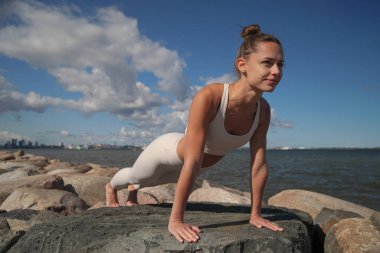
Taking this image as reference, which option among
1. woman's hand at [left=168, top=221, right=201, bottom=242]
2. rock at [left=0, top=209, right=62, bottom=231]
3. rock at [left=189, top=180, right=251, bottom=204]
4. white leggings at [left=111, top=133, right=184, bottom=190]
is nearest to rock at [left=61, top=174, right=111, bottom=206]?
rock at [left=189, top=180, right=251, bottom=204]

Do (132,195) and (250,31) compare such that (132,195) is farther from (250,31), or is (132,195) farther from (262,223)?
(250,31)

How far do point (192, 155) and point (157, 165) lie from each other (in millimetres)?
1223

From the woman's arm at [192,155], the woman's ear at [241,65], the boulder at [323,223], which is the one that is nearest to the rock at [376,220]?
the boulder at [323,223]

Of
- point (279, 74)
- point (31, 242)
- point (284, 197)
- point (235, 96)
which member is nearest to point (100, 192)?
point (284, 197)

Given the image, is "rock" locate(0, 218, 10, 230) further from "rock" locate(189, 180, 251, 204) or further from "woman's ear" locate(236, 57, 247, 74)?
"woman's ear" locate(236, 57, 247, 74)

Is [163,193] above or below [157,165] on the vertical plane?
below

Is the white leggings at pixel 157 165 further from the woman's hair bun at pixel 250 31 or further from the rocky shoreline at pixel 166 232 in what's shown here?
the woman's hair bun at pixel 250 31

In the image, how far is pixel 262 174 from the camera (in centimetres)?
383

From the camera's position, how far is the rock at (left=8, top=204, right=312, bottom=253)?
9.15 feet

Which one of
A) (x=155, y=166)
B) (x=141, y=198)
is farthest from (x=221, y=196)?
(x=155, y=166)

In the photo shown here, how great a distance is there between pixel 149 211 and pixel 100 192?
4.25 m

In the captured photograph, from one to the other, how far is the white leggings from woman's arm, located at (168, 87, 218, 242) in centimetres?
78

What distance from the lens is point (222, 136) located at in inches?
150

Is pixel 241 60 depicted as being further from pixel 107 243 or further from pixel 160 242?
pixel 107 243
